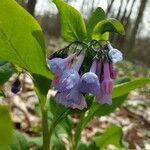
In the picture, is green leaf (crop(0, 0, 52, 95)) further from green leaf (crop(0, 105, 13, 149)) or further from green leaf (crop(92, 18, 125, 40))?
green leaf (crop(0, 105, 13, 149))

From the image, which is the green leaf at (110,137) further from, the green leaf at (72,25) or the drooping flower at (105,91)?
the drooping flower at (105,91)

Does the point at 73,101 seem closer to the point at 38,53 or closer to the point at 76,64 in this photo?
the point at 76,64

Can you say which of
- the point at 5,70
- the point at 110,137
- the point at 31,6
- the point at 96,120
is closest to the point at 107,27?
the point at 5,70

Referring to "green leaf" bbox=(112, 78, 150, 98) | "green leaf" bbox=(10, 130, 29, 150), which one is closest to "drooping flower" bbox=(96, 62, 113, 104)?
"green leaf" bbox=(112, 78, 150, 98)

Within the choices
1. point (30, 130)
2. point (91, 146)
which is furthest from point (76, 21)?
point (30, 130)

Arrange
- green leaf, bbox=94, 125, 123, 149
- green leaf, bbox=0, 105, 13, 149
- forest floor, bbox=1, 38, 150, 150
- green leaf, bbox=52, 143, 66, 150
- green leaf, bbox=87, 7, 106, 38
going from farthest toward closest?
forest floor, bbox=1, 38, 150, 150, green leaf, bbox=94, 125, 123, 149, green leaf, bbox=52, 143, 66, 150, green leaf, bbox=87, 7, 106, 38, green leaf, bbox=0, 105, 13, 149

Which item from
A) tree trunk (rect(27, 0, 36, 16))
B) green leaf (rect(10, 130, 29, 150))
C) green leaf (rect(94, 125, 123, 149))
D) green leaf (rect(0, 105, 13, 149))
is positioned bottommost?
green leaf (rect(94, 125, 123, 149))
